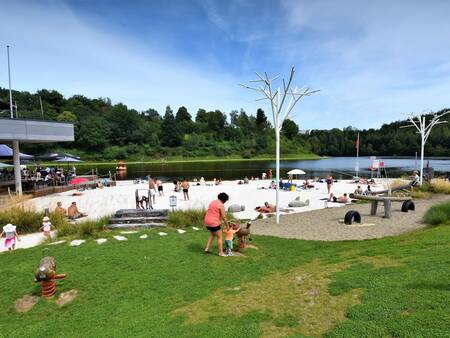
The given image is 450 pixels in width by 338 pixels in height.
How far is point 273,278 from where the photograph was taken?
260 inches

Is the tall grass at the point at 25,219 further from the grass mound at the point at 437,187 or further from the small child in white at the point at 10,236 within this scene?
the grass mound at the point at 437,187

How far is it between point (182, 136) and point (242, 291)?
11588 centimetres

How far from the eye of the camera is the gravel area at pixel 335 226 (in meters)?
11.1

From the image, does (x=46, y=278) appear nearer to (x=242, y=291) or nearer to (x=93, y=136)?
(x=242, y=291)

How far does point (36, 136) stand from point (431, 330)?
2119cm

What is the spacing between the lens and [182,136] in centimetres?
11988

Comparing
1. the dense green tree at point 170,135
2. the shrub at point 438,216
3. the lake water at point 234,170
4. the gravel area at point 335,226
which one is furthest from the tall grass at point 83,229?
the dense green tree at point 170,135

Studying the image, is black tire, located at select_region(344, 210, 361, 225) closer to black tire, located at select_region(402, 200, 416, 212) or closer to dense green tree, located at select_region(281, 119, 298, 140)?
black tire, located at select_region(402, 200, 416, 212)

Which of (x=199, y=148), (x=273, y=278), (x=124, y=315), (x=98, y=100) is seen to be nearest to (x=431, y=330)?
(x=273, y=278)

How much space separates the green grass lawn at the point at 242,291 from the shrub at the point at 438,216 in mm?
2955

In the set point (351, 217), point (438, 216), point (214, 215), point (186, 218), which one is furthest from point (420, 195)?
point (214, 215)

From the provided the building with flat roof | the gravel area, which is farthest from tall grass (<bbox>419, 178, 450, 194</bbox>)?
the building with flat roof

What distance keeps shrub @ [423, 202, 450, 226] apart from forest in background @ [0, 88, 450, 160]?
87842 millimetres

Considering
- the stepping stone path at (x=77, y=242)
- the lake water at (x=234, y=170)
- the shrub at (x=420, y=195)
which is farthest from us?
the lake water at (x=234, y=170)
